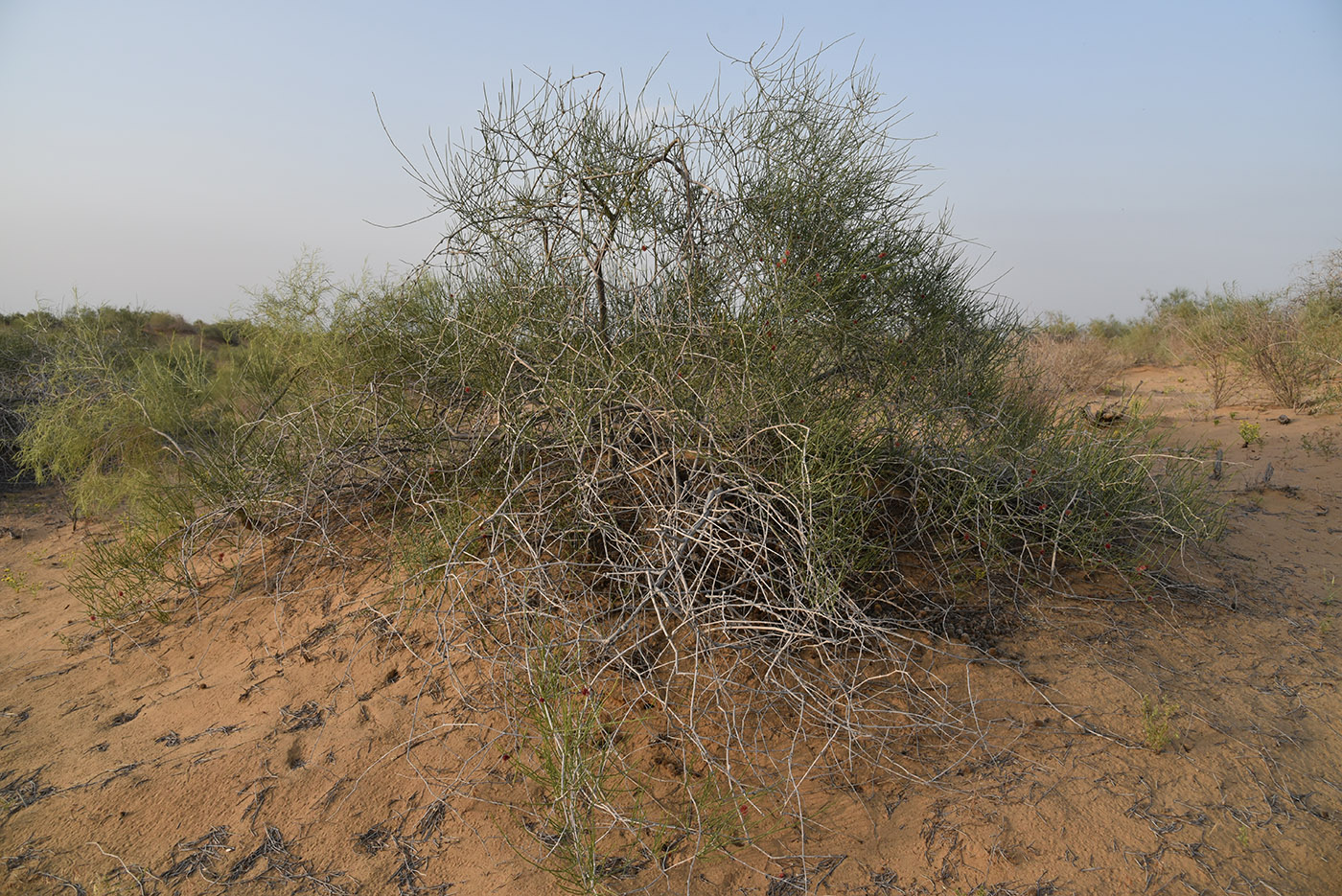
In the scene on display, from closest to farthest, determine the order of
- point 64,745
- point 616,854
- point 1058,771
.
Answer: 1. point 616,854
2. point 1058,771
3. point 64,745

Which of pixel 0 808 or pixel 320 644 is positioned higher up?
pixel 320 644

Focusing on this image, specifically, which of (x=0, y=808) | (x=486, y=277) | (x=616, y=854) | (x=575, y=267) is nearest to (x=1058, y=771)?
(x=616, y=854)

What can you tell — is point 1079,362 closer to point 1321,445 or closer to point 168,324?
point 1321,445

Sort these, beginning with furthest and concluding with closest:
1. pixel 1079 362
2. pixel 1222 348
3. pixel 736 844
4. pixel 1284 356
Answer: pixel 1079 362 → pixel 1222 348 → pixel 1284 356 → pixel 736 844

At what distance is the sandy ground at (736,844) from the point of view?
2.45m

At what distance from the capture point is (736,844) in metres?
2.52

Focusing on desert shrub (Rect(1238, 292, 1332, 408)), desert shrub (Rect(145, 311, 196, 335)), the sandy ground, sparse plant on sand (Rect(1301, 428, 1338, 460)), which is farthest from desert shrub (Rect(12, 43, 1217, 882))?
desert shrub (Rect(145, 311, 196, 335))

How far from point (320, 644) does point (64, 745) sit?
1.12 metres

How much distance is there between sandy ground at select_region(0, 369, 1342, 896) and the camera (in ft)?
8.03

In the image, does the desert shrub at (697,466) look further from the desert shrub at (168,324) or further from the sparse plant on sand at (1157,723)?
the desert shrub at (168,324)

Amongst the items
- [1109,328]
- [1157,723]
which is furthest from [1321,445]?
[1109,328]

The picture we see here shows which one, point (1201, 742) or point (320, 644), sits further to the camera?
point (320, 644)

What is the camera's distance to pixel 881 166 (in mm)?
4641

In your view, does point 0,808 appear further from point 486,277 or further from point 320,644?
point 486,277
